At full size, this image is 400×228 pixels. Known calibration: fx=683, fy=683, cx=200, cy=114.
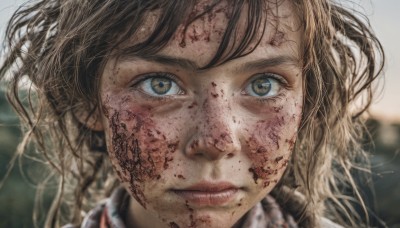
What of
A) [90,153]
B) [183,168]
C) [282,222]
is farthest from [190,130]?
[90,153]

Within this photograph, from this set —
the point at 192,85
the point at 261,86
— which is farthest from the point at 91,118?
the point at 261,86

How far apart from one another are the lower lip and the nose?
121 mm

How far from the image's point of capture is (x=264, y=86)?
6.86 feet

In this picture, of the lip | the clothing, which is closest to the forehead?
the lip

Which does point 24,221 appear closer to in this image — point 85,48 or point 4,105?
point 4,105

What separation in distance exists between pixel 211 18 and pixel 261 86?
0.91ft

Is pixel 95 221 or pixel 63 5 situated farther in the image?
pixel 95 221

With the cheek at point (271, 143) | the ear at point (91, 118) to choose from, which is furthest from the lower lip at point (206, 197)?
the ear at point (91, 118)

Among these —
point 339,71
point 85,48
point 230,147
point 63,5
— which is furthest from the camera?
point 339,71

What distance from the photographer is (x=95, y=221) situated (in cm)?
257

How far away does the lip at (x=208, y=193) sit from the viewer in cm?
198

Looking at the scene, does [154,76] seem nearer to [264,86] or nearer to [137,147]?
[137,147]

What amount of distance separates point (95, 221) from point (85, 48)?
0.74m

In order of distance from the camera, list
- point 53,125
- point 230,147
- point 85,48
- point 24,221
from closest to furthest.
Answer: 1. point 230,147
2. point 85,48
3. point 53,125
4. point 24,221
